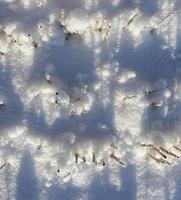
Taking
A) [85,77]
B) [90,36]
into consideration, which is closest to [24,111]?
[85,77]

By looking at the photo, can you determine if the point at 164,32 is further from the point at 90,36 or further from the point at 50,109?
the point at 50,109

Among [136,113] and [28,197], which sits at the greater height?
[136,113]

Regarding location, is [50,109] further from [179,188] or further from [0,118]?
[179,188]

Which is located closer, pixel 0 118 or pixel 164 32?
pixel 0 118

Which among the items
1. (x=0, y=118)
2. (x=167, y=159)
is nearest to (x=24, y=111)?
(x=0, y=118)

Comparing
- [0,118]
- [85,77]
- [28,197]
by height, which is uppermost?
[85,77]

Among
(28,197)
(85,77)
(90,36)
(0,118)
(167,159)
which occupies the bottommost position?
(28,197)
